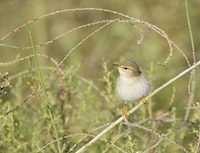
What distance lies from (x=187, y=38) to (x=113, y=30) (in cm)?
82

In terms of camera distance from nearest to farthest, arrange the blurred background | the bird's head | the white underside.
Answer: the white underside < the bird's head < the blurred background

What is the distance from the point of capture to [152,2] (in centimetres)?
756

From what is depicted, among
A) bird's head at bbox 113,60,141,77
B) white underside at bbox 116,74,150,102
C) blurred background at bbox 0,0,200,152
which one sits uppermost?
blurred background at bbox 0,0,200,152

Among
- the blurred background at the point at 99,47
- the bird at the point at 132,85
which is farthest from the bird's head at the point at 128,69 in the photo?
the blurred background at the point at 99,47

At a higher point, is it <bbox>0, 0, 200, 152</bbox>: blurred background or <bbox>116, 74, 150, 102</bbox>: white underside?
<bbox>0, 0, 200, 152</bbox>: blurred background

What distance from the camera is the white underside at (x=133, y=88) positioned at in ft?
14.1

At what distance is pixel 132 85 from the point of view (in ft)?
14.3

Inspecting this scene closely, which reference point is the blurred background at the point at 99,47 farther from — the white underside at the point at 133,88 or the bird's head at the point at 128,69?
the white underside at the point at 133,88

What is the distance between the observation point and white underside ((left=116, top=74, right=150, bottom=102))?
14.1ft

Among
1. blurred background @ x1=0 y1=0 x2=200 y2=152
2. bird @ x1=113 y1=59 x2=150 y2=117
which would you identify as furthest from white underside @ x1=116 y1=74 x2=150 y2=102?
blurred background @ x1=0 y1=0 x2=200 y2=152

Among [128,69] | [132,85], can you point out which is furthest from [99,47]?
[132,85]

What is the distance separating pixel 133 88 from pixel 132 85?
2cm

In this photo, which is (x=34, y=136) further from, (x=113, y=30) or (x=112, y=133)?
(x=113, y=30)

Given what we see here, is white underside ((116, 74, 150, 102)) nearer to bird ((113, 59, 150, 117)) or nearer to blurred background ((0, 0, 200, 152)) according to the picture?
bird ((113, 59, 150, 117))
